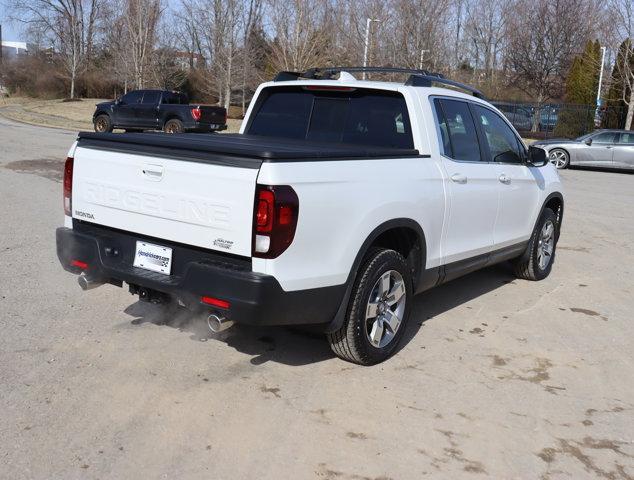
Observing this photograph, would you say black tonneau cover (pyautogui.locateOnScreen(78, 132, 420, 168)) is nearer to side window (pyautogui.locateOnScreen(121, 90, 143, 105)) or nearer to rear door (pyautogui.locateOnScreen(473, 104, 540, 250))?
rear door (pyautogui.locateOnScreen(473, 104, 540, 250))

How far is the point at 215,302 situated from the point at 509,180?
3.32 meters

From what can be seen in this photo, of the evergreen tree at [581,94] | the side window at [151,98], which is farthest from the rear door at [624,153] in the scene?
the side window at [151,98]

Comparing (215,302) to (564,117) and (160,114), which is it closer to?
(160,114)

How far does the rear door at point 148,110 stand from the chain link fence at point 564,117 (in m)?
19.2

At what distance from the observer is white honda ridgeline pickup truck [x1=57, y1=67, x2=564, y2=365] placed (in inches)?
144

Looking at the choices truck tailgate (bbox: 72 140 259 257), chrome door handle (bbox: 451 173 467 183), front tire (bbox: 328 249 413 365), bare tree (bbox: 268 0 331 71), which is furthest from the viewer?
bare tree (bbox: 268 0 331 71)

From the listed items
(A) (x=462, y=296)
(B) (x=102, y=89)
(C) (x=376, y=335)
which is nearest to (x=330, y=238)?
(C) (x=376, y=335)

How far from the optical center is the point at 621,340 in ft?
17.6

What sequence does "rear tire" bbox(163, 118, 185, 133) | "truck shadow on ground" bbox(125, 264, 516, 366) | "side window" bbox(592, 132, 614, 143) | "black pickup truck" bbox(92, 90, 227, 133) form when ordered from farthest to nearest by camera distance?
1. "rear tire" bbox(163, 118, 185, 133)
2. "black pickup truck" bbox(92, 90, 227, 133)
3. "side window" bbox(592, 132, 614, 143)
4. "truck shadow on ground" bbox(125, 264, 516, 366)

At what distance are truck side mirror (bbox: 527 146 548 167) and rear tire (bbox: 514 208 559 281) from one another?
0.59 meters

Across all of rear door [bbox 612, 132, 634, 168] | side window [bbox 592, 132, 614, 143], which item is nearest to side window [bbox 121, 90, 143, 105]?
side window [bbox 592, 132, 614, 143]

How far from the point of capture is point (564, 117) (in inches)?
1389

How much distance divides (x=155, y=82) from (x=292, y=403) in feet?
137

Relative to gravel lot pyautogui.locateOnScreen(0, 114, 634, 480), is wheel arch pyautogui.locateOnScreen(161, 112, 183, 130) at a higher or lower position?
higher
